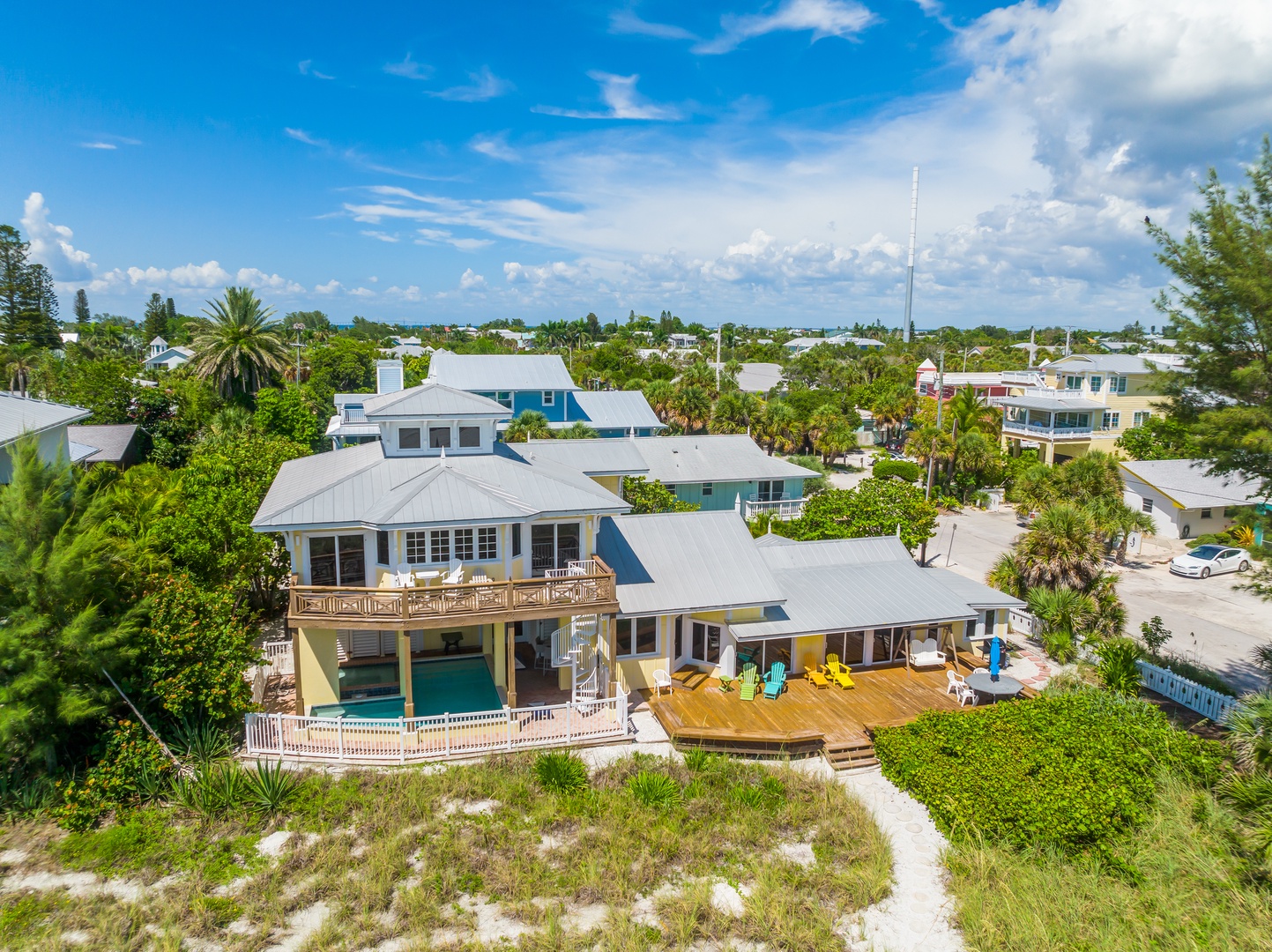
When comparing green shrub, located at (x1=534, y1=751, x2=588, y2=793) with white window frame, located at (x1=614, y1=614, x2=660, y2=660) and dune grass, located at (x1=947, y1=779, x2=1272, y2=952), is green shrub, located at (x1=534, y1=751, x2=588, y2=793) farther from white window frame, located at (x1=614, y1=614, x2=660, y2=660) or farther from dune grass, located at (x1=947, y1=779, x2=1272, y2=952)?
dune grass, located at (x1=947, y1=779, x2=1272, y2=952)

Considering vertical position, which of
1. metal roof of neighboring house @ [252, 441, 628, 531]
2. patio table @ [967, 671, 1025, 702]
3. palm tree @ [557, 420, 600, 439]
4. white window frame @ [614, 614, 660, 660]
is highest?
metal roof of neighboring house @ [252, 441, 628, 531]

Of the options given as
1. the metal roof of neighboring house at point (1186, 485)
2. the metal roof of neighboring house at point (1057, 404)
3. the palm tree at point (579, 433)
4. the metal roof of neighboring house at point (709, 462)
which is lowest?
the metal roof of neighboring house at point (1186, 485)

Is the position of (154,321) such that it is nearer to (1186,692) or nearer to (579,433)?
(579,433)

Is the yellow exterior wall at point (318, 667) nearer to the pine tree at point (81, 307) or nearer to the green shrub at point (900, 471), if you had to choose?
the green shrub at point (900, 471)

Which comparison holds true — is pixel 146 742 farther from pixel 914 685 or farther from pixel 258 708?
pixel 914 685

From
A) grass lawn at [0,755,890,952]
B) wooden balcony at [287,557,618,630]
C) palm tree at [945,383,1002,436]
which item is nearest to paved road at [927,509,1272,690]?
palm tree at [945,383,1002,436]

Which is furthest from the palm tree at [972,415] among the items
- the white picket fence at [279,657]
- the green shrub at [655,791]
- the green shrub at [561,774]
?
the white picket fence at [279,657]
